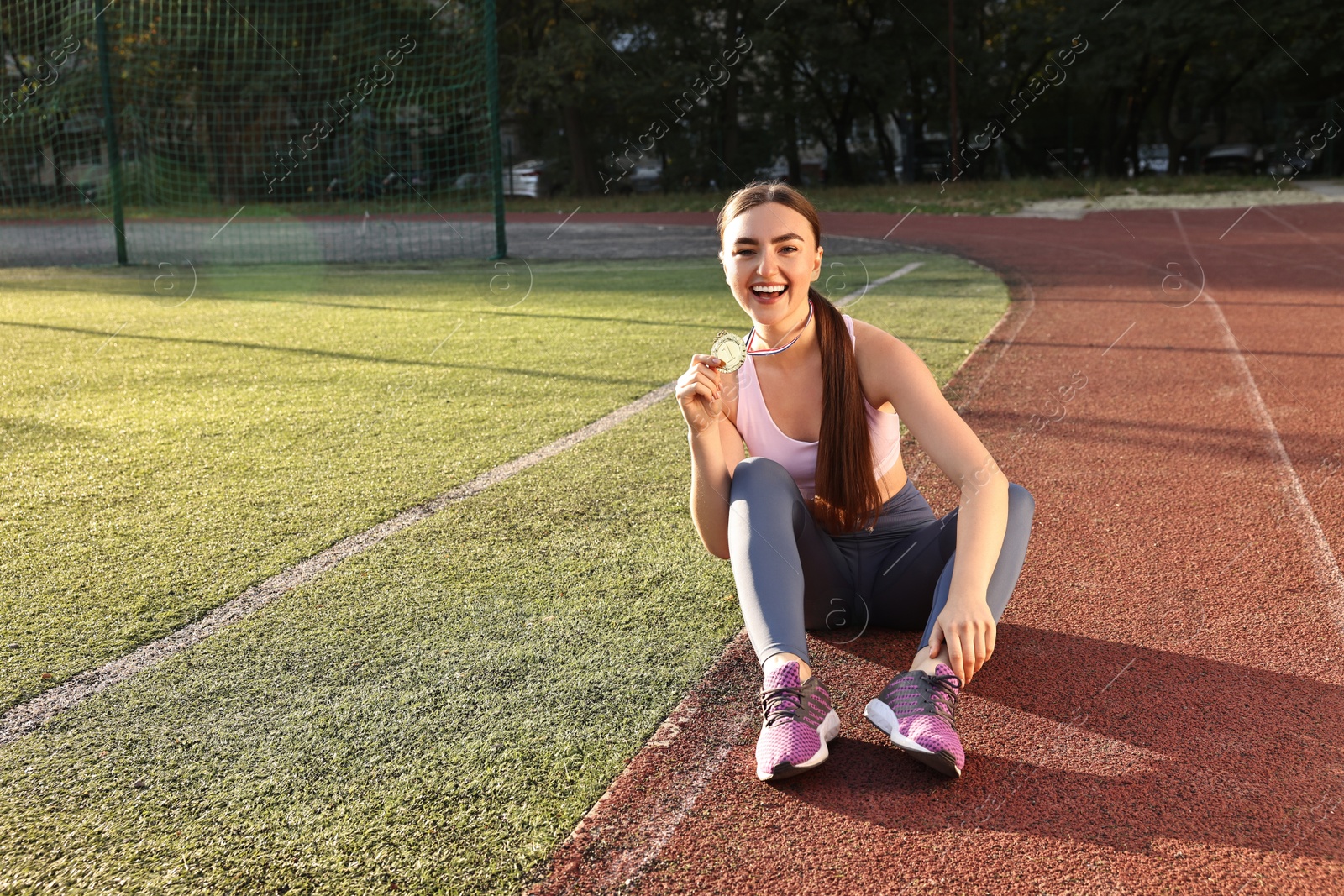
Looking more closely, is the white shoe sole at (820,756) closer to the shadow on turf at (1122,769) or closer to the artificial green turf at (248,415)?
the shadow on turf at (1122,769)

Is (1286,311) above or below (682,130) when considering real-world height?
below

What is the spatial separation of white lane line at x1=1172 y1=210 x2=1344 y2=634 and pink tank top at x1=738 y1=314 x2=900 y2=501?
4.73ft

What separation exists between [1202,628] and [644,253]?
12.6 m

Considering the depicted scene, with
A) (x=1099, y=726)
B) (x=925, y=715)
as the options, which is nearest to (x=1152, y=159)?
(x=1099, y=726)

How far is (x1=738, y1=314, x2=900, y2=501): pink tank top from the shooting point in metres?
2.87

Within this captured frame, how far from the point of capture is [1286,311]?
8719 millimetres

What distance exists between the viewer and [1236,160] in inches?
1223

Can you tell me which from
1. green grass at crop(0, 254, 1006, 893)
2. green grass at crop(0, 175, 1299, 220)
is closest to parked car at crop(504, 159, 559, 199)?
green grass at crop(0, 175, 1299, 220)

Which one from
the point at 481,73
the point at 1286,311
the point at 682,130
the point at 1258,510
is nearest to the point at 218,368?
the point at 1258,510

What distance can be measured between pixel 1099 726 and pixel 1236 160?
3346cm

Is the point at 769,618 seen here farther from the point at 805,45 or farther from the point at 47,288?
the point at 805,45

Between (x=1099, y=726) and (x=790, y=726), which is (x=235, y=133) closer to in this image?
(x=790, y=726)

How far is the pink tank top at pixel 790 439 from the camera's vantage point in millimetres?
2869

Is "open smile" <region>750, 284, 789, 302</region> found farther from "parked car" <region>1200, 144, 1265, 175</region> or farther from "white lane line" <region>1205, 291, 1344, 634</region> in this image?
"parked car" <region>1200, 144, 1265, 175</region>
